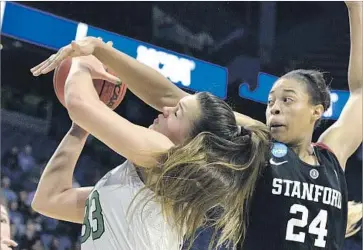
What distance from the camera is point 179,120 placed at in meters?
1.48

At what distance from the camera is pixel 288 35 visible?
4254 mm

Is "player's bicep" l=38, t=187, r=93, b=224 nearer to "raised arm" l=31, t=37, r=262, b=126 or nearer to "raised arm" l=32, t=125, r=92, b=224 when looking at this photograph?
"raised arm" l=32, t=125, r=92, b=224

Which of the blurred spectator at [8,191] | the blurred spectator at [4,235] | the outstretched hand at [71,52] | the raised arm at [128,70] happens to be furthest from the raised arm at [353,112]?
the blurred spectator at [8,191]

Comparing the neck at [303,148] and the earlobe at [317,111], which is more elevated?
the earlobe at [317,111]

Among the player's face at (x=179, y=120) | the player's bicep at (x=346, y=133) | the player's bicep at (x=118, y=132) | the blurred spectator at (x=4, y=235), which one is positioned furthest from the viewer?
the player's bicep at (x=346, y=133)

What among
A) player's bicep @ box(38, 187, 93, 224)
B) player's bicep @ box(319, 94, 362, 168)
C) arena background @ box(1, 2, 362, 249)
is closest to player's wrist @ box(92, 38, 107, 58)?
player's bicep @ box(38, 187, 93, 224)

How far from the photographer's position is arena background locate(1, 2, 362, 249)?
4055 mm

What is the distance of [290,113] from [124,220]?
62cm

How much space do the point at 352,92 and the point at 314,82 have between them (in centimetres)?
18

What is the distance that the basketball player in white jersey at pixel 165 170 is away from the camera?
4.57 feet

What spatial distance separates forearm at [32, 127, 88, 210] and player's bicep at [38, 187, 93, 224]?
1 cm

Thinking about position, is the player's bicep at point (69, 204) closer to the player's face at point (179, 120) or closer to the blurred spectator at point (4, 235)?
the blurred spectator at point (4, 235)

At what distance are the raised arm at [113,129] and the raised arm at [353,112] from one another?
0.70 meters

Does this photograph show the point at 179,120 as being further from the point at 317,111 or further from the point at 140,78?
the point at 317,111
